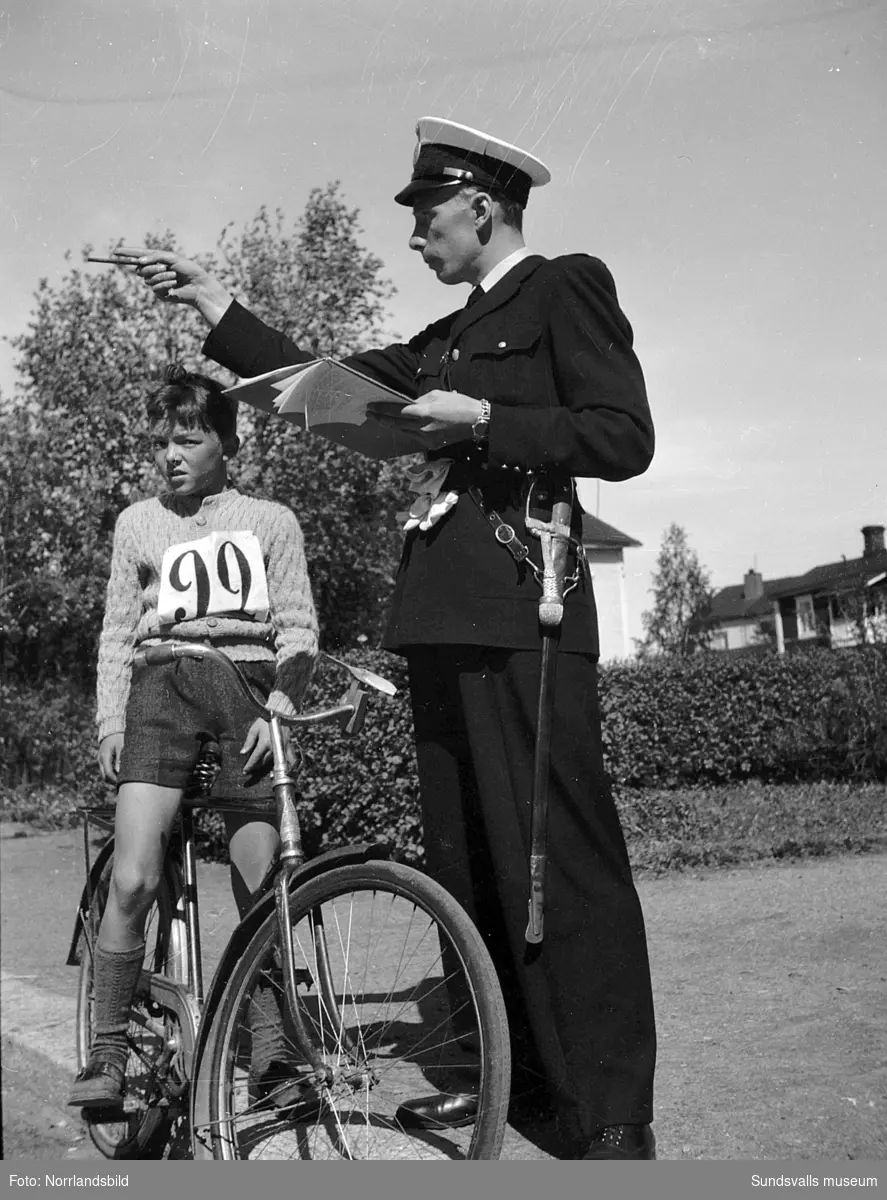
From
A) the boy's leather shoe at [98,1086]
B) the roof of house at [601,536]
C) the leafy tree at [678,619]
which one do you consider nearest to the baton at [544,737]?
the roof of house at [601,536]

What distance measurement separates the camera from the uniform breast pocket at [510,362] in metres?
2.83

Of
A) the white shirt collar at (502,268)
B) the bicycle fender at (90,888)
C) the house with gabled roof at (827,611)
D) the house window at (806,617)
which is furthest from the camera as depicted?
the house window at (806,617)

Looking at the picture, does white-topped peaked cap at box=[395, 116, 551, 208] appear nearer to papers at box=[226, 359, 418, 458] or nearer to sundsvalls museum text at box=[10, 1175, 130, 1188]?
papers at box=[226, 359, 418, 458]

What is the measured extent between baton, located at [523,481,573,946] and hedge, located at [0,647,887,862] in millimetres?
3768

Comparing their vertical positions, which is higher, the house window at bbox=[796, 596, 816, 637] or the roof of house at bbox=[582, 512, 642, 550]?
the house window at bbox=[796, 596, 816, 637]

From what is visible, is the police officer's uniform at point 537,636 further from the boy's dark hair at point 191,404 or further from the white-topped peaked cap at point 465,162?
the boy's dark hair at point 191,404

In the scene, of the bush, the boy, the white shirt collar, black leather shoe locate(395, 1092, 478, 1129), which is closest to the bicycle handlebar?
the boy

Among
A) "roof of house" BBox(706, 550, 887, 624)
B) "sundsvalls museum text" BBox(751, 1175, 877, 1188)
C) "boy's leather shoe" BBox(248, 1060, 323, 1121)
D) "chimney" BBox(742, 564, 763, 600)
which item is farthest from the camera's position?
"roof of house" BBox(706, 550, 887, 624)

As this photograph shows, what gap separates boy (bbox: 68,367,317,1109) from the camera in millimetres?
3061

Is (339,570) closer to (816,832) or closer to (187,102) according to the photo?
(816,832)

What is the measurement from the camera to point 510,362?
2855 millimetres

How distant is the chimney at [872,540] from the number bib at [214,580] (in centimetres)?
177

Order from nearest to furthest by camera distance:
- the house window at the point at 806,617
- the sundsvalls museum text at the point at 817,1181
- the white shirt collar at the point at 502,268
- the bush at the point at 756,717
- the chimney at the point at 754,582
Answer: the sundsvalls museum text at the point at 817,1181 → the white shirt collar at the point at 502,268 → the chimney at the point at 754,582 → the bush at the point at 756,717 → the house window at the point at 806,617

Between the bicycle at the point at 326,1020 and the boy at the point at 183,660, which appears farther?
the boy at the point at 183,660
